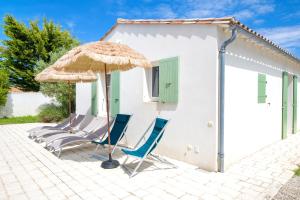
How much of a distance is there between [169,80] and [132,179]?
304 cm

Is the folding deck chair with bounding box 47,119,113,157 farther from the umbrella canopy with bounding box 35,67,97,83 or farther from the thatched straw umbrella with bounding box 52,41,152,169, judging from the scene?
the umbrella canopy with bounding box 35,67,97,83

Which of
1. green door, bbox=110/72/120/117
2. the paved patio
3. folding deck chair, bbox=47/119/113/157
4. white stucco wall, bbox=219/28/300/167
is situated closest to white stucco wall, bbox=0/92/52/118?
green door, bbox=110/72/120/117

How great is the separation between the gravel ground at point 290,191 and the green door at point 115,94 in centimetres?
603

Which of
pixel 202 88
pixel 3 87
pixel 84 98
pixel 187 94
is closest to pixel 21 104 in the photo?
pixel 3 87

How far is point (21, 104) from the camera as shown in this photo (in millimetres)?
19500

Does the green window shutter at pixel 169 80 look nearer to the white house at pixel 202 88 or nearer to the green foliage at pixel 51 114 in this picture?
the white house at pixel 202 88

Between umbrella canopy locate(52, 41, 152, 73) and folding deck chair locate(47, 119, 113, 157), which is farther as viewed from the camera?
folding deck chair locate(47, 119, 113, 157)

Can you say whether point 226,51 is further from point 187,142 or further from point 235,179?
point 235,179

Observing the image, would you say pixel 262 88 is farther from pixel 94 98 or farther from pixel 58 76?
pixel 58 76

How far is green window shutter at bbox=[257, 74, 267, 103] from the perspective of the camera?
23.6 ft

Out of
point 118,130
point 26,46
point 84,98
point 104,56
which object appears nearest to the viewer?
point 104,56

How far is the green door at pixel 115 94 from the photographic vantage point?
853 centimetres

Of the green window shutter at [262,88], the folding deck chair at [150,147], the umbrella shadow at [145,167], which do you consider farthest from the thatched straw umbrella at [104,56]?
the green window shutter at [262,88]

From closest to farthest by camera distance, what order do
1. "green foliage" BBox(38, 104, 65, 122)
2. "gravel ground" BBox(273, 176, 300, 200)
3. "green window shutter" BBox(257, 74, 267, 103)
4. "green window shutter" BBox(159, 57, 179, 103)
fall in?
"gravel ground" BBox(273, 176, 300, 200) → "green window shutter" BBox(159, 57, 179, 103) → "green window shutter" BBox(257, 74, 267, 103) → "green foliage" BBox(38, 104, 65, 122)
